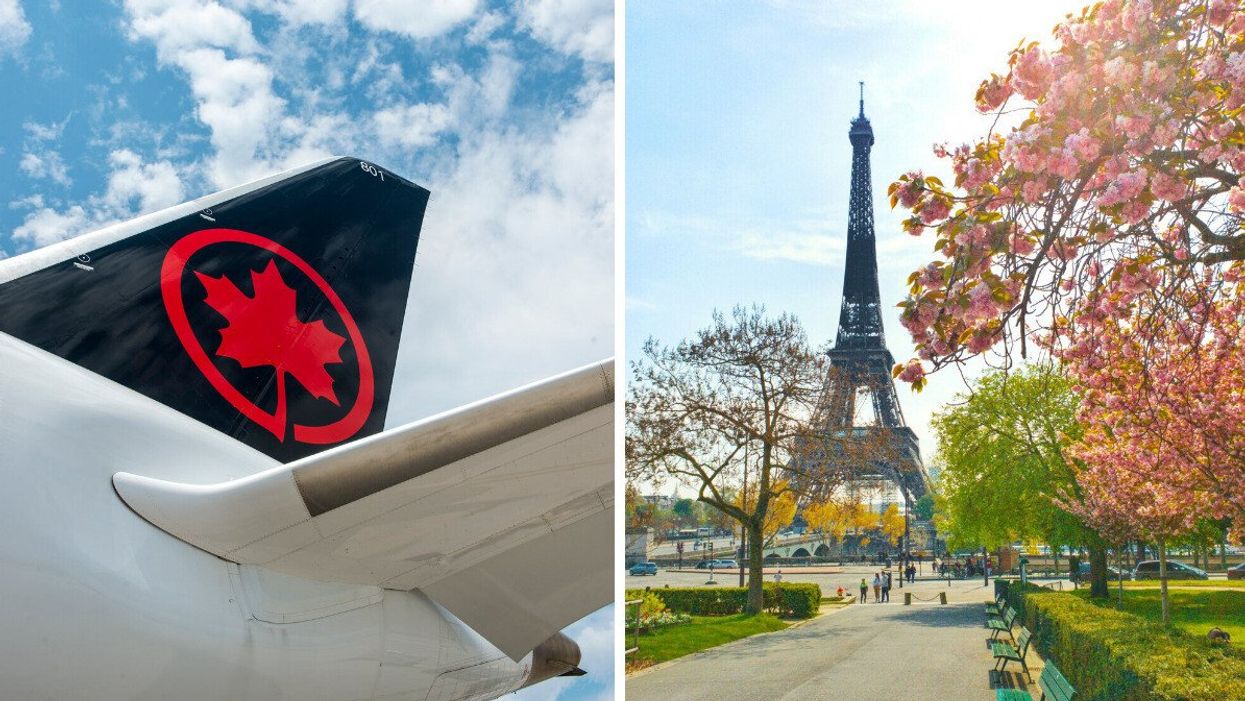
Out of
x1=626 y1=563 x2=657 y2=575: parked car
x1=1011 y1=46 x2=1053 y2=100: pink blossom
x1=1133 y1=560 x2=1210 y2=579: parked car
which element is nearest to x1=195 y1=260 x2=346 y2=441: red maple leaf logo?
x1=626 y1=563 x2=657 y2=575: parked car

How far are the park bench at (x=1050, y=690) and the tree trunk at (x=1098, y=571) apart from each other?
0.93ft

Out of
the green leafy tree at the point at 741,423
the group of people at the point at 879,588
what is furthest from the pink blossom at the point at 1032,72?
the group of people at the point at 879,588

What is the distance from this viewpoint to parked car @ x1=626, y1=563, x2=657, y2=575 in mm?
3441

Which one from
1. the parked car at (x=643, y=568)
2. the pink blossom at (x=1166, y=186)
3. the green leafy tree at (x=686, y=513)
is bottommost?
the parked car at (x=643, y=568)

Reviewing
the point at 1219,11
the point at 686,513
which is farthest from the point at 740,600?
the point at 1219,11

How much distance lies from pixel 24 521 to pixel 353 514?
3.01ft

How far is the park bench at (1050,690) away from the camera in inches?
92.5

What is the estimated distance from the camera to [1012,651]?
257 cm

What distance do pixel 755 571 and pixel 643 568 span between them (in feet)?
1.46

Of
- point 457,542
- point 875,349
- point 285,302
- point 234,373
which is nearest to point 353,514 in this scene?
point 457,542

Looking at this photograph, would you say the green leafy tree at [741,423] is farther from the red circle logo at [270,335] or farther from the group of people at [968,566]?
the red circle logo at [270,335]

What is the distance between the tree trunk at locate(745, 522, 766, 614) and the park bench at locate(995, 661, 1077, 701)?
84cm

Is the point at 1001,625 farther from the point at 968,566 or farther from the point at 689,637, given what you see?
the point at 689,637

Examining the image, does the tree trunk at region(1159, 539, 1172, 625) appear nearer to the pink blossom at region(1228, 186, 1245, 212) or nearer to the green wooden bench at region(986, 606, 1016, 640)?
the green wooden bench at region(986, 606, 1016, 640)
